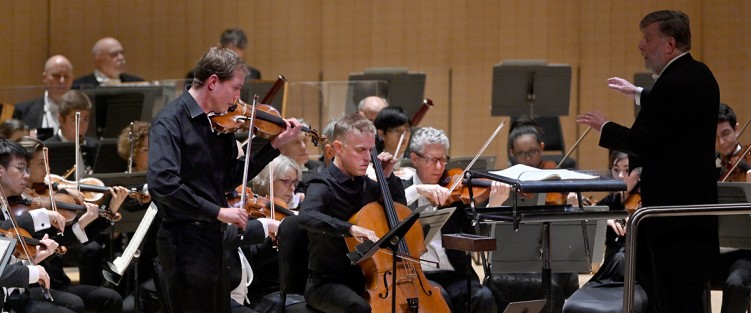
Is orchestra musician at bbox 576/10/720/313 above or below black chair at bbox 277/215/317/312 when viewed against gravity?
above

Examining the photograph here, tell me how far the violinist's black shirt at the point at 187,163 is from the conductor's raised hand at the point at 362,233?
0.61 m

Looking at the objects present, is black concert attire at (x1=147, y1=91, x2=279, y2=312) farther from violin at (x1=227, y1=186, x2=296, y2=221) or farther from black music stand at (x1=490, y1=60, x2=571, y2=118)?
black music stand at (x1=490, y1=60, x2=571, y2=118)

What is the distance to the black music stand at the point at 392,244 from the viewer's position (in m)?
3.77

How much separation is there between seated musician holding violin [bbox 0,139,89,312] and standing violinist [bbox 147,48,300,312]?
0.99 meters

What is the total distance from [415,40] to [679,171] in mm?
5619

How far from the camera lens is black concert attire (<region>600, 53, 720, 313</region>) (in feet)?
12.1

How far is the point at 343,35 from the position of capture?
9.33 metres

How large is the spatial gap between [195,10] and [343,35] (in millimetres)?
1335

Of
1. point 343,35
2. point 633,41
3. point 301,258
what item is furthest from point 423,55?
point 301,258

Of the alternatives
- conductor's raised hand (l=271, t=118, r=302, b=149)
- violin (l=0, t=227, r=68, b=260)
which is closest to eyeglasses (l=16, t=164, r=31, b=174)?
violin (l=0, t=227, r=68, b=260)

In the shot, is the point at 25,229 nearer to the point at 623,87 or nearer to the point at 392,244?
the point at 392,244

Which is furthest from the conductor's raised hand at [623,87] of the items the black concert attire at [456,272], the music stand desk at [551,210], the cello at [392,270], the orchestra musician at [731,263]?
the black concert attire at [456,272]

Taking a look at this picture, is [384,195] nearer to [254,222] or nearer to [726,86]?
[254,222]

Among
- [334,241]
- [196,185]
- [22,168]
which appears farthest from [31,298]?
[196,185]
